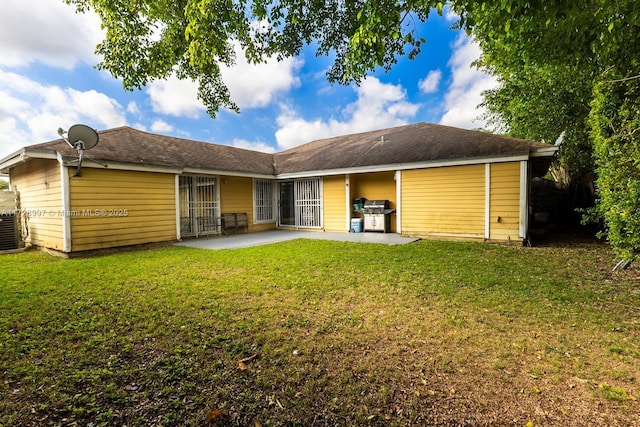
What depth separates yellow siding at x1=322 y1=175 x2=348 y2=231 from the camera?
1110cm

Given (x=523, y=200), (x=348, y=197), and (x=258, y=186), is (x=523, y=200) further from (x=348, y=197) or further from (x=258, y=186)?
(x=258, y=186)

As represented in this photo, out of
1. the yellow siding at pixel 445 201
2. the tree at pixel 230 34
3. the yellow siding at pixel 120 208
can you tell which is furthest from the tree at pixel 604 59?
the yellow siding at pixel 120 208

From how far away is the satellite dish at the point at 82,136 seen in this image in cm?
652

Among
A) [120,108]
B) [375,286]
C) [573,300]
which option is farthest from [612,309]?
[120,108]

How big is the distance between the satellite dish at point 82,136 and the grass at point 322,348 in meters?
3.22

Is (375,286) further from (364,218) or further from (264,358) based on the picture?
(364,218)

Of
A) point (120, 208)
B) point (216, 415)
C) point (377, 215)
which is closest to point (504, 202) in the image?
point (377, 215)

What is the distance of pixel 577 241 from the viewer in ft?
27.4

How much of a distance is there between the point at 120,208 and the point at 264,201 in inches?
227

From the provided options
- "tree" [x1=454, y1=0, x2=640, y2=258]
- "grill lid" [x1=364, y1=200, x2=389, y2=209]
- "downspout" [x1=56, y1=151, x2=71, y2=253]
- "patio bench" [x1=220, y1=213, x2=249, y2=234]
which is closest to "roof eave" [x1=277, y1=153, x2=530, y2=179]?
"grill lid" [x1=364, y1=200, x2=389, y2=209]

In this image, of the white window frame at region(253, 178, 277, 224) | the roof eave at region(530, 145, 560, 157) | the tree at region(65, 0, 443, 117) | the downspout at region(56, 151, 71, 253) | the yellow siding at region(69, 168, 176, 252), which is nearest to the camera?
the tree at region(65, 0, 443, 117)

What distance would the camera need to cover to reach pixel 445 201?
874cm

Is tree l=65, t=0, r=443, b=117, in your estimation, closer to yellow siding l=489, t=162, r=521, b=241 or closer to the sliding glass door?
yellow siding l=489, t=162, r=521, b=241

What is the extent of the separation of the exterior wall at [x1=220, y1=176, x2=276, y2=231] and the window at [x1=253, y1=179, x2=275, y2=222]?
23 cm
